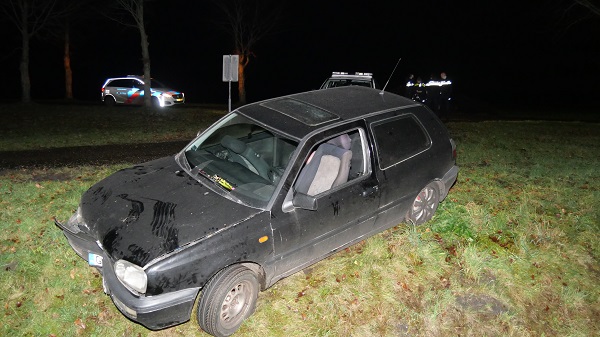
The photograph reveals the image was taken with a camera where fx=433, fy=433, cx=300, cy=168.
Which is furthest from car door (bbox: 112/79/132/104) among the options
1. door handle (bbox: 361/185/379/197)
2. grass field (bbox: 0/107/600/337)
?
door handle (bbox: 361/185/379/197)

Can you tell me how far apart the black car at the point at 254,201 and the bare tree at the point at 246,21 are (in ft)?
68.3

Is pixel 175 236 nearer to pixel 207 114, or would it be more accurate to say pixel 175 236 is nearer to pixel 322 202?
pixel 322 202

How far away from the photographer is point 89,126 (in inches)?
488

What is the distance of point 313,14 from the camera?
47938mm

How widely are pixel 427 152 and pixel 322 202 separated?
5.67 feet

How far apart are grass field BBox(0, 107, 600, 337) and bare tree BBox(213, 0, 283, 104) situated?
20231mm

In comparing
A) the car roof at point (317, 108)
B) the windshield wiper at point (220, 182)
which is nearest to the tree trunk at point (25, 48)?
the car roof at point (317, 108)

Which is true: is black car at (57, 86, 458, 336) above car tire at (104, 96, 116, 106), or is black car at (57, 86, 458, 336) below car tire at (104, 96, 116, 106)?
above

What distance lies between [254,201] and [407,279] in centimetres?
195

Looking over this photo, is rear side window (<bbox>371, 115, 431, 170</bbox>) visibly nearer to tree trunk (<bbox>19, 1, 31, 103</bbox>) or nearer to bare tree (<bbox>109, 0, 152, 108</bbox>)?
bare tree (<bbox>109, 0, 152, 108</bbox>)

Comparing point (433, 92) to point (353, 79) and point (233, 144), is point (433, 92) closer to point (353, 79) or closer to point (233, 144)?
point (353, 79)

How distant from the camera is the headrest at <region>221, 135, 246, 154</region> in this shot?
4.64 meters

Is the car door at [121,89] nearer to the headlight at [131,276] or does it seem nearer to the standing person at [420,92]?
the standing person at [420,92]

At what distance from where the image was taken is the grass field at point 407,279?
403 centimetres
